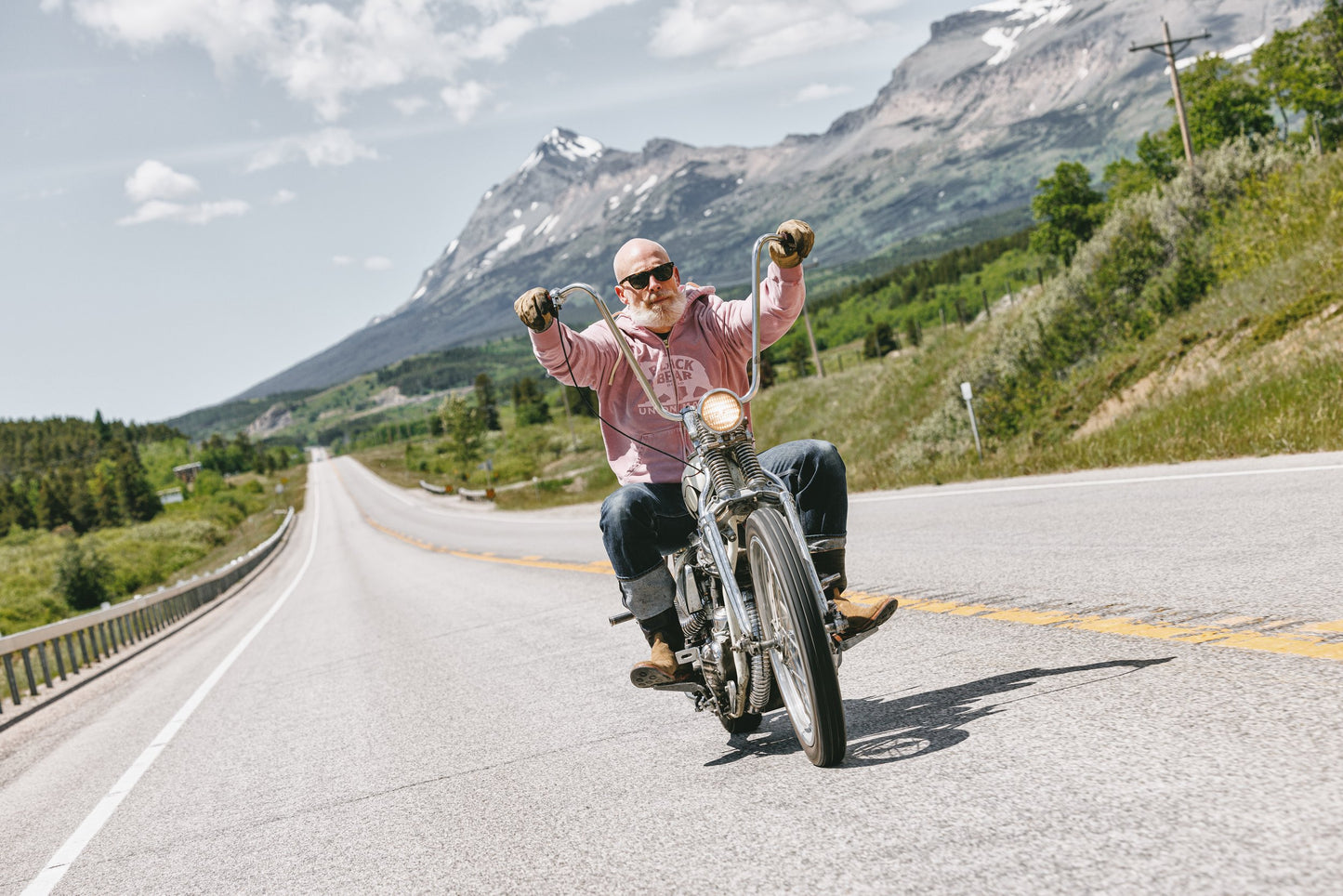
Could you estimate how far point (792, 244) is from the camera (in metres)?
3.84

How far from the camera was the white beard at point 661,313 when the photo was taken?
422 centimetres

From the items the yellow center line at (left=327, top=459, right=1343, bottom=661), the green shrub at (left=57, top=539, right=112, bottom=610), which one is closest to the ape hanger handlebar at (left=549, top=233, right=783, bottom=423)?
the yellow center line at (left=327, top=459, right=1343, bottom=661)

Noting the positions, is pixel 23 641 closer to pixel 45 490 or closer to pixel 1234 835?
pixel 1234 835

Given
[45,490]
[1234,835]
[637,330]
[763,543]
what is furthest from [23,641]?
[45,490]

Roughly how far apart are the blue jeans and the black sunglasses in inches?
31.3

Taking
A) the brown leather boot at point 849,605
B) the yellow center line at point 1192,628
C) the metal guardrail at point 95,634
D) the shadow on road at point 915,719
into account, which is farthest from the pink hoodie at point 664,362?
the metal guardrail at point 95,634

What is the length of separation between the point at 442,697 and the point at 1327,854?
17.8 ft

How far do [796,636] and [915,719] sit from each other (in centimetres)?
97

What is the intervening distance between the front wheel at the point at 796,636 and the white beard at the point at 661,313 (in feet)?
3.36

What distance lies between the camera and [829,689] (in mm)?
3311

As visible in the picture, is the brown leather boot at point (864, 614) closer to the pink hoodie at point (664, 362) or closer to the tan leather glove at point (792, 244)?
the pink hoodie at point (664, 362)

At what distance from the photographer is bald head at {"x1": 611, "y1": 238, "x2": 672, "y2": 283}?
4172 millimetres

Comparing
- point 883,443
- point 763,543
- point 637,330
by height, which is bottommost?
point 883,443

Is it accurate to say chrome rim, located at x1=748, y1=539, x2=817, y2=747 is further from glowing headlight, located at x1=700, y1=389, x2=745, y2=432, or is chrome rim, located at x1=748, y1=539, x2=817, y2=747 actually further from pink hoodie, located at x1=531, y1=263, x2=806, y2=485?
pink hoodie, located at x1=531, y1=263, x2=806, y2=485
